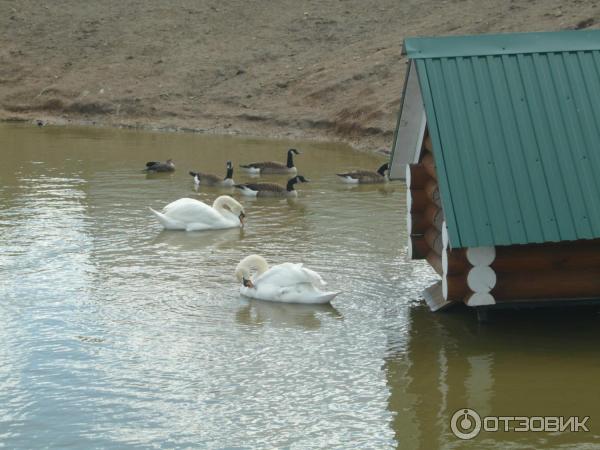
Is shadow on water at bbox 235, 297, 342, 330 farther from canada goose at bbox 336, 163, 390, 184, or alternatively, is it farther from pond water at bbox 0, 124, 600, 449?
canada goose at bbox 336, 163, 390, 184

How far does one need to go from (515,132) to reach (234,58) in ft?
85.8

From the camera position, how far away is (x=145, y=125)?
31.3 meters

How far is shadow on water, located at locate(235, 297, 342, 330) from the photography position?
10.3 m

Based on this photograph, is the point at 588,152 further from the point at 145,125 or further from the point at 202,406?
the point at 145,125

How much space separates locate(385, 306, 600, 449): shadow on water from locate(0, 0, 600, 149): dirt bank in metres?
15.5

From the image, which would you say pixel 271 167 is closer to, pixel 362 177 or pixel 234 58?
pixel 362 177

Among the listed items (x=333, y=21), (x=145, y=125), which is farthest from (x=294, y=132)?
(x=333, y=21)

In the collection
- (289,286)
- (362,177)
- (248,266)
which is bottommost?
(289,286)

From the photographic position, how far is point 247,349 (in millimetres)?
9422

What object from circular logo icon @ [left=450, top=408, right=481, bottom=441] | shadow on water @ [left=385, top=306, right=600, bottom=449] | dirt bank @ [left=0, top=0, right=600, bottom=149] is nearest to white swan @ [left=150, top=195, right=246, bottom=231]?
shadow on water @ [left=385, top=306, right=600, bottom=449]

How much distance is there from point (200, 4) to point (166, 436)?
34.7 metres

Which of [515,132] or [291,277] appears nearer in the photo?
[515,132]

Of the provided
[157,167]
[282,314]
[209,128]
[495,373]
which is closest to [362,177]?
[157,167]

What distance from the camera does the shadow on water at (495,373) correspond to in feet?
25.1
